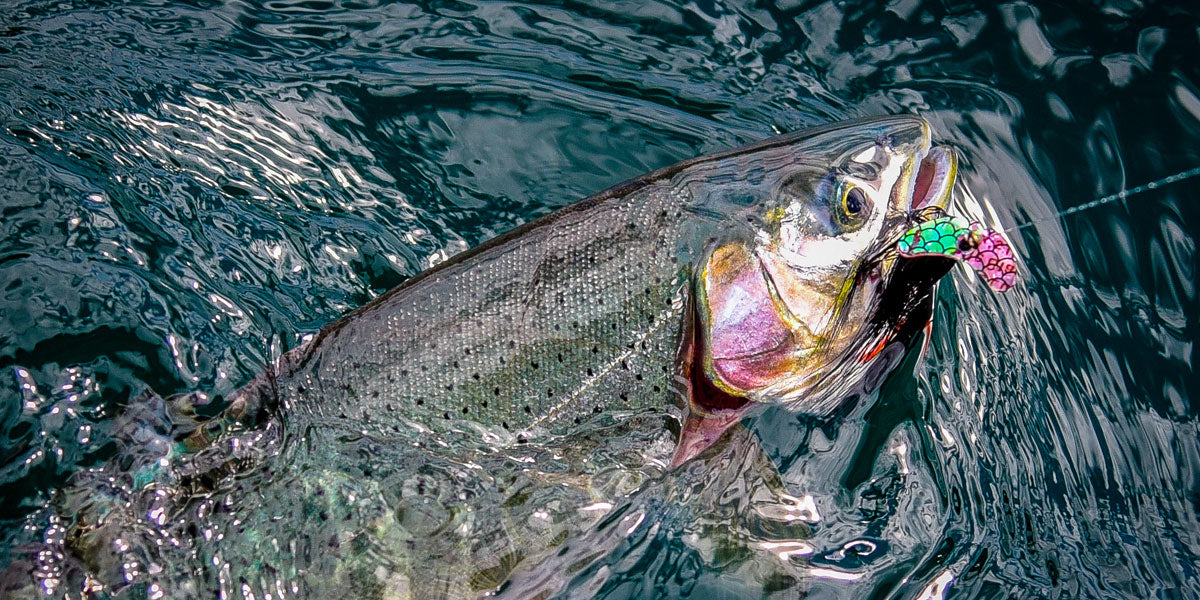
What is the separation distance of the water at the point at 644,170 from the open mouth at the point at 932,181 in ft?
2.71

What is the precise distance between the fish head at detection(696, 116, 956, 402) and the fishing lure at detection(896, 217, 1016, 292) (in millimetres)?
117

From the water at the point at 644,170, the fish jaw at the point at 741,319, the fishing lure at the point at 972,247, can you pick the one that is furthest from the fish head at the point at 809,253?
the water at the point at 644,170

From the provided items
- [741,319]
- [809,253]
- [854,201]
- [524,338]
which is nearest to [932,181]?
[854,201]

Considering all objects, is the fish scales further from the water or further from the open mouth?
the open mouth

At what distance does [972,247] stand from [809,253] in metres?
0.49

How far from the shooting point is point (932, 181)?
9.95 feet

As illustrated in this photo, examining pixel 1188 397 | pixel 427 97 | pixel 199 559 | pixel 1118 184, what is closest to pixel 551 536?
pixel 199 559

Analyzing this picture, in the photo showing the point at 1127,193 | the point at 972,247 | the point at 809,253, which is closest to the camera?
the point at 972,247

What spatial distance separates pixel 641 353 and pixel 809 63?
2.33m

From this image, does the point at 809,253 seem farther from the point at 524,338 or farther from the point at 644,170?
the point at 644,170

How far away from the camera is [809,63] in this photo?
15.0 ft

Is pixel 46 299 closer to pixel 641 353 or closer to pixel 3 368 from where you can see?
pixel 3 368

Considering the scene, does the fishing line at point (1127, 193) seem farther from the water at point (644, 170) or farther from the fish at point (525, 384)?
the fish at point (525, 384)

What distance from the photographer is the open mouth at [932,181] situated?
2987mm
